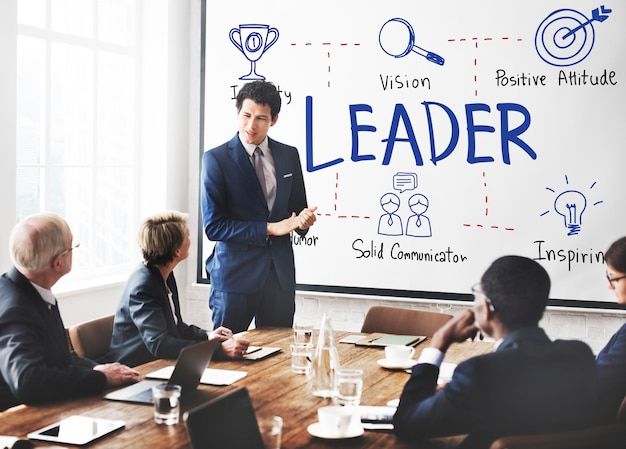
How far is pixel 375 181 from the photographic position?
18.3 ft

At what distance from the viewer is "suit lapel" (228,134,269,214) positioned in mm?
4574

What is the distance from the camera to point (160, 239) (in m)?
3.54

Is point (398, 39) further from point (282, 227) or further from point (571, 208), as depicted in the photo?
point (282, 227)

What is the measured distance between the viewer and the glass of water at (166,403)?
2469 mm

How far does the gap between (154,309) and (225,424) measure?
144cm

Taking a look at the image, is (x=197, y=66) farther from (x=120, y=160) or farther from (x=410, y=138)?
(x=410, y=138)

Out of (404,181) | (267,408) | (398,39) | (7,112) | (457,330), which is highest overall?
(398,39)

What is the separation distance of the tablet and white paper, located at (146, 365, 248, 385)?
52 centimetres

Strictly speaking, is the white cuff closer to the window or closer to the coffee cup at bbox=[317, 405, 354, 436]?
the coffee cup at bbox=[317, 405, 354, 436]

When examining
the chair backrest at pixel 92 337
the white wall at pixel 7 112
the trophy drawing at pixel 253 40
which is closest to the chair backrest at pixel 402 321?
the chair backrest at pixel 92 337

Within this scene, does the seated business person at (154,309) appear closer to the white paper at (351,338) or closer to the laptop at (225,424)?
the white paper at (351,338)

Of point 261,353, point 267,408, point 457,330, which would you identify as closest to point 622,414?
point 457,330

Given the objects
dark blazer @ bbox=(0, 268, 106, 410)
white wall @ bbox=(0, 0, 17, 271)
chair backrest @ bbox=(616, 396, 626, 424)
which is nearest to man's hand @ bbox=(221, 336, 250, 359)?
dark blazer @ bbox=(0, 268, 106, 410)

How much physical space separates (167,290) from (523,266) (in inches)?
64.8
